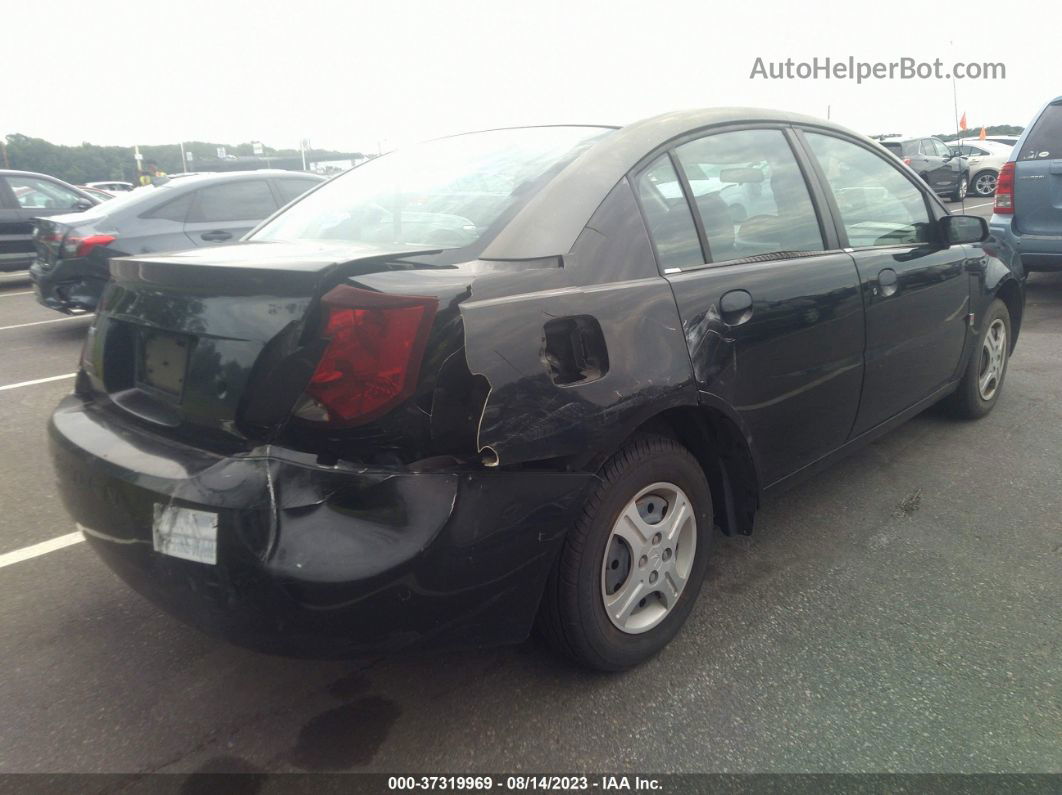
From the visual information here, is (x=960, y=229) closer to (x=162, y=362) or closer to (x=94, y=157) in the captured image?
(x=162, y=362)

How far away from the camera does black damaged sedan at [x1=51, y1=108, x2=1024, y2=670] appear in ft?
5.97

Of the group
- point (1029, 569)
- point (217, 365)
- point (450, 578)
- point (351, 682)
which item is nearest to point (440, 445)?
point (450, 578)

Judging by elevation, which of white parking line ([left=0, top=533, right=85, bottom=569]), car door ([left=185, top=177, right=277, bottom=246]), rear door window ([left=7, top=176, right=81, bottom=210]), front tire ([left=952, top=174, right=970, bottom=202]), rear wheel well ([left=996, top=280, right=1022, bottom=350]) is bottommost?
white parking line ([left=0, top=533, right=85, bottom=569])

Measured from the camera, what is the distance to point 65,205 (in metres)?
11.1

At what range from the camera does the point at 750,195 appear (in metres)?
2.84

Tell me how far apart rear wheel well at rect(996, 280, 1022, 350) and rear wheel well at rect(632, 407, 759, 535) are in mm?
2567

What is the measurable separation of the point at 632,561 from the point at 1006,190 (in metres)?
6.80

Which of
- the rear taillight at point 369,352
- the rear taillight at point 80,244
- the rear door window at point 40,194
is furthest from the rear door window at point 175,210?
the rear taillight at point 369,352

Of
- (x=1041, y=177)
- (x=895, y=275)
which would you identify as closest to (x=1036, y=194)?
(x=1041, y=177)

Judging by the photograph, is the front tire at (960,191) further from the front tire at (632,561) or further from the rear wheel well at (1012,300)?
the front tire at (632,561)

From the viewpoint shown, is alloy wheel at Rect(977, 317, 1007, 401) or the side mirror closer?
the side mirror

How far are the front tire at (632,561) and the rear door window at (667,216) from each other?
0.55 metres

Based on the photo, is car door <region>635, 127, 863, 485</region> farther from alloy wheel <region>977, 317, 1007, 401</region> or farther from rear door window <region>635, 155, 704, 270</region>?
alloy wheel <region>977, 317, 1007, 401</region>

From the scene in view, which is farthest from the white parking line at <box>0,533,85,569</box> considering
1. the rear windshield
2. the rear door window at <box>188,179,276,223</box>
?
the rear windshield
